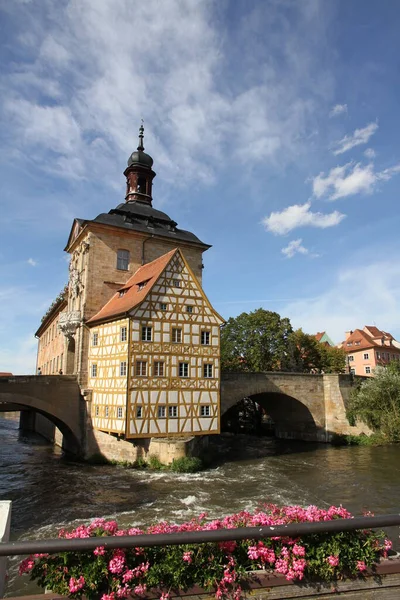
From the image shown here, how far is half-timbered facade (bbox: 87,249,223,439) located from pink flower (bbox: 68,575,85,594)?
16.1 metres

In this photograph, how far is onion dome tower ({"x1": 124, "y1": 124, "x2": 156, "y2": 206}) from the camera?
99.7ft

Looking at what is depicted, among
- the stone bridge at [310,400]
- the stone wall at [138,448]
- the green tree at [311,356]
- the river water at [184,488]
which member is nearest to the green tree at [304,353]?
the green tree at [311,356]

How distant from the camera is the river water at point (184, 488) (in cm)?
1302

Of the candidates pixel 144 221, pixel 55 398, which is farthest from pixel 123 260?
pixel 55 398

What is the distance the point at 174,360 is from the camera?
20141 mm

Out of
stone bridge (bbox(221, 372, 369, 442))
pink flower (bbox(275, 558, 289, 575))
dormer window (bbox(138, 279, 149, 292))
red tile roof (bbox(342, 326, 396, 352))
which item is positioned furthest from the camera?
red tile roof (bbox(342, 326, 396, 352))

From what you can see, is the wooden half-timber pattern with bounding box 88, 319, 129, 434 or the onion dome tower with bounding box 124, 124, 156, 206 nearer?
the wooden half-timber pattern with bounding box 88, 319, 129, 434

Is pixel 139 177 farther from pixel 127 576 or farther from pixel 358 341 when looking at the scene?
pixel 358 341

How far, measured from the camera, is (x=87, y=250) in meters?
23.8

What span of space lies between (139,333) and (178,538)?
680 inches

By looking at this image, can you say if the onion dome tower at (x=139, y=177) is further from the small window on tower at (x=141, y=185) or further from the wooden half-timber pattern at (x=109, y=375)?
the wooden half-timber pattern at (x=109, y=375)

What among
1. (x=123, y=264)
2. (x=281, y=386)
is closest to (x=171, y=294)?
(x=123, y=264)

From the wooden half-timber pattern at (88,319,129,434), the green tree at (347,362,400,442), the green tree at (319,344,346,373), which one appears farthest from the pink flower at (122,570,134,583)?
the green tree at (319,344,346,373)

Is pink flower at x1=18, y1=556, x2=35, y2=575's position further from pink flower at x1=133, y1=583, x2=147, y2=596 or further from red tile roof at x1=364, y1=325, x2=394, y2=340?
red tile roof at x1=364, y1=325, x2=394, y2=340
